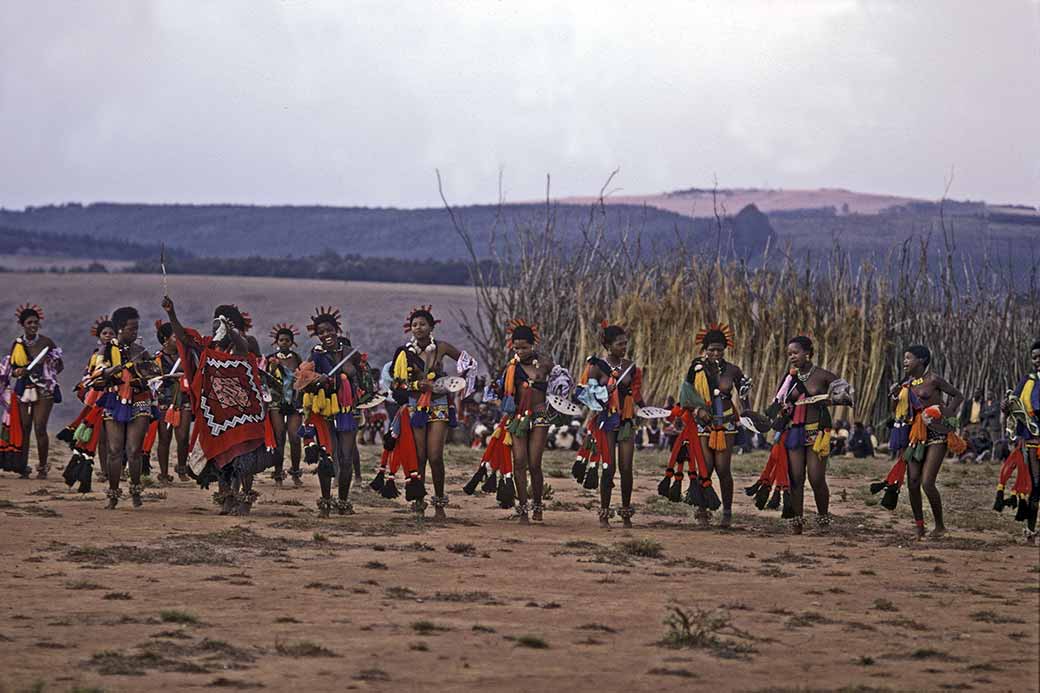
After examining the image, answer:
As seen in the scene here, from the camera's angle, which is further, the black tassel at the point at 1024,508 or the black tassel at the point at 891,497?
the black tassel at the point at 891,497

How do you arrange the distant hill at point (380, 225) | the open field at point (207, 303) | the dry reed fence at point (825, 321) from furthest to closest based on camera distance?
the distant hill at point (380, 225), the open field at point (207, 303), the dry reed fence at point (825, 321)

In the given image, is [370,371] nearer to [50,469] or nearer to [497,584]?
[497,584]

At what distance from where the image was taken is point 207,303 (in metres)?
65.9

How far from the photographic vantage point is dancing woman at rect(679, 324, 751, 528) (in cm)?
1572

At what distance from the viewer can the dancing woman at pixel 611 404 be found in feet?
51.3

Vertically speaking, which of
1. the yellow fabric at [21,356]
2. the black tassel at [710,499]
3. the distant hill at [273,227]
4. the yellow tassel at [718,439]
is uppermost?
the distant hill at [273,227]

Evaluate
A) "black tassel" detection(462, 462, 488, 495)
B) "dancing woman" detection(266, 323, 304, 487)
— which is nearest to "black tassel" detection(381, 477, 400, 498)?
"black tassel" detection(462, 462, 488, 495)

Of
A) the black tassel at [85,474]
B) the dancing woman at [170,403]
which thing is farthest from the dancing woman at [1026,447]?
the black tassel at [85,474]

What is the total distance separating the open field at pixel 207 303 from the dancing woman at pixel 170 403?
34.1 metres

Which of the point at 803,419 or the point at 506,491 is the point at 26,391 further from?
the point at 803,419

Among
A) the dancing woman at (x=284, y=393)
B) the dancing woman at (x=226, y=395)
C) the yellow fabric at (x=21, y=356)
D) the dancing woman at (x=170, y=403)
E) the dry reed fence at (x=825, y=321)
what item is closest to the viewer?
the dancing woman at (x=226, y=395)

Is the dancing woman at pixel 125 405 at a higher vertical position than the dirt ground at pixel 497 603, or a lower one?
higher

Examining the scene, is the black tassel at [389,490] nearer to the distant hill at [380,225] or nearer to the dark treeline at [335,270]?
the dark treeline at [335,270]

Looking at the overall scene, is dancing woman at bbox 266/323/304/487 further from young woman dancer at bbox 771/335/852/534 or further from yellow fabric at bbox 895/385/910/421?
yellow fabric at bbox 895/385/910/421
